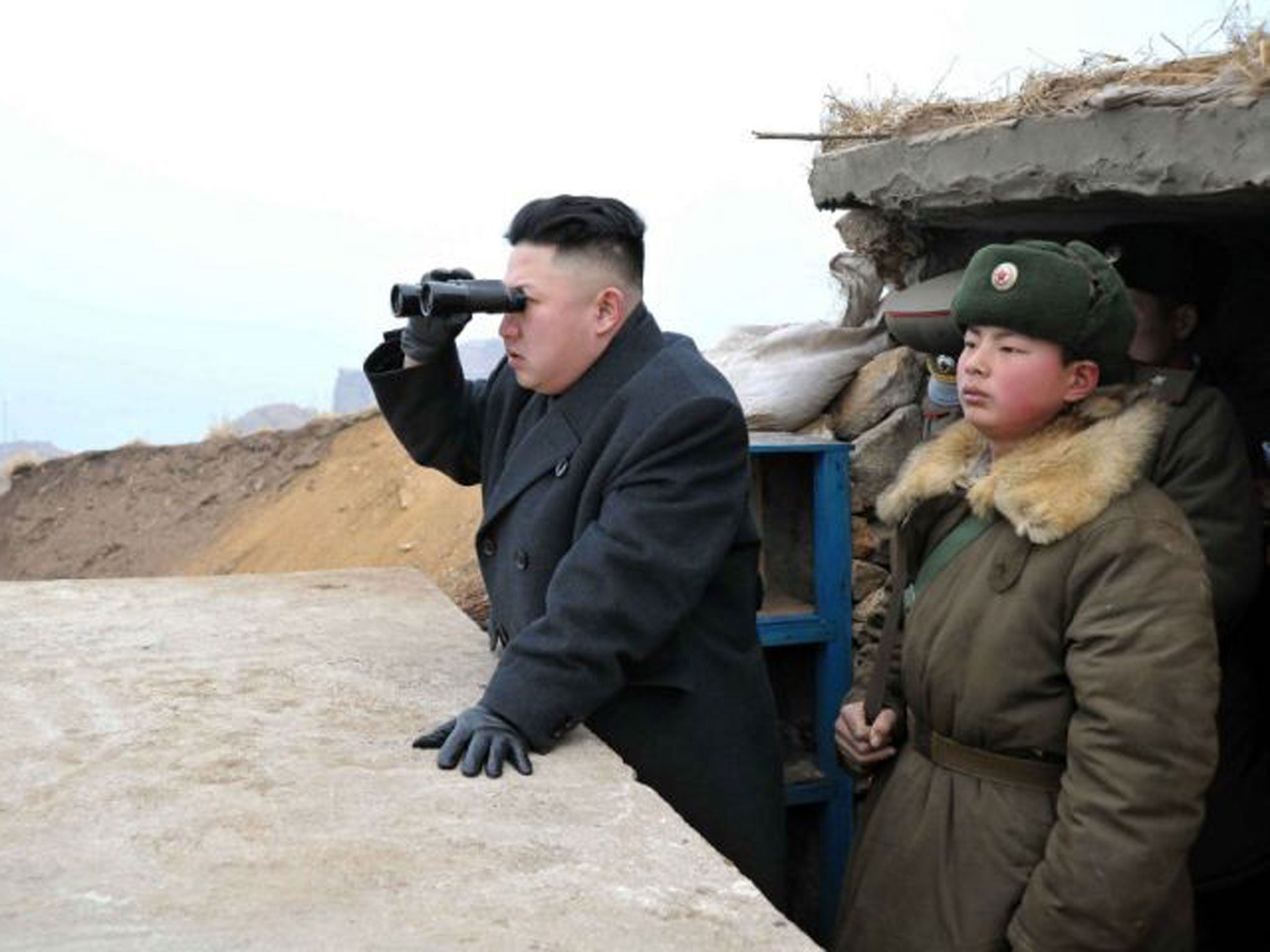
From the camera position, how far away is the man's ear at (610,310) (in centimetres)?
287

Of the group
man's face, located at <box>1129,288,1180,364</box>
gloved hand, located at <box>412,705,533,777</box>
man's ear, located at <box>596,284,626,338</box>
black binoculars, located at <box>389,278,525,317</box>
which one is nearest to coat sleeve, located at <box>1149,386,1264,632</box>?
man's face, located at <box>1129,288,1180,364</box>

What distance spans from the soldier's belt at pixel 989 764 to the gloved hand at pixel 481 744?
689 mm

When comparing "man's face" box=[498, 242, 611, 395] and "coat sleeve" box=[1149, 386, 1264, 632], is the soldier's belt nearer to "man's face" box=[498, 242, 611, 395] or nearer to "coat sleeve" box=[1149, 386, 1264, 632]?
Answer: "coat sleeve" box=[1149, 386, 1264, 632]

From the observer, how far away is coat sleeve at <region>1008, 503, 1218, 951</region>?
224cm

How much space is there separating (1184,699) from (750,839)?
978mm

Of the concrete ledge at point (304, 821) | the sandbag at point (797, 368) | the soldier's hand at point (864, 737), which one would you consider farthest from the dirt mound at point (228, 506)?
the soldier's hand at point (864, 737)

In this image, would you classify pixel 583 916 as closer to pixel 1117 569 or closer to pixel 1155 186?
pixel 1117 569

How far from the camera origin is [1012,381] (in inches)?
97.2

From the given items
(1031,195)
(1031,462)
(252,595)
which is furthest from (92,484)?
(1031,462)

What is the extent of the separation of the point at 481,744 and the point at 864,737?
784 millimetres

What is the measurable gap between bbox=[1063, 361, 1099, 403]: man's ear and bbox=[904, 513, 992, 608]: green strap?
25cm

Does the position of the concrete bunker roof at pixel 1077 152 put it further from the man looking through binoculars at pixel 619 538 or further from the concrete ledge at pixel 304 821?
the concrete ledge at pixel 304 821

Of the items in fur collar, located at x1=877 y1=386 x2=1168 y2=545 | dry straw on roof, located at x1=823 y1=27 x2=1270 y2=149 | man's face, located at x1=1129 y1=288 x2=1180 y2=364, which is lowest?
fur collar, located at x1=877 y1=386 x2=1168 y2=545

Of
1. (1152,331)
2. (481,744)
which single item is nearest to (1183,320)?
(1152,331)
